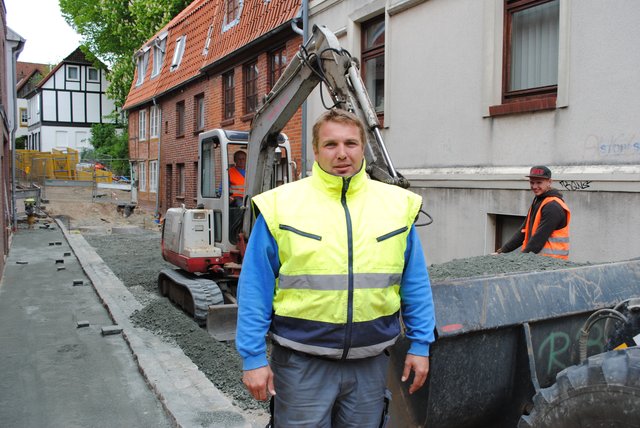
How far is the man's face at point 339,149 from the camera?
249 cm

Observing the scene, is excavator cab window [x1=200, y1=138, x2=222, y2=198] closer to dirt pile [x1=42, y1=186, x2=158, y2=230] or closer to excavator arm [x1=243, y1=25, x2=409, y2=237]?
excavator arm [x1=243, y1=25, x2=409, y2=237]

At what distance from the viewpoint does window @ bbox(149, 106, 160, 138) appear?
980 inches

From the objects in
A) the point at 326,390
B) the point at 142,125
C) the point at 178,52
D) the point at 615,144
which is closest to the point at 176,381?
the point at 326,390

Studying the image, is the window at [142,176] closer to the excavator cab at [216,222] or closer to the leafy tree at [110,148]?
the leafy tree at [110,148]

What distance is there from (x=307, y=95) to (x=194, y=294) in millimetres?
2944

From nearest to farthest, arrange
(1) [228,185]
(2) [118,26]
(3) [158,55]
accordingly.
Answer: (1) [228,185] → (3) [158,55] → (2) [118,26]

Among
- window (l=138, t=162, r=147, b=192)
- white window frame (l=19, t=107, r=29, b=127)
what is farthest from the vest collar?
white window frame (l=19, t=107, r=29, b=127)

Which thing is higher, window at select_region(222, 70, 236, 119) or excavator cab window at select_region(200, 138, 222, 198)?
window at select_region(222, 70, 236, 119)

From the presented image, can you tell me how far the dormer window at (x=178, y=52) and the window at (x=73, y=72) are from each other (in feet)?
110

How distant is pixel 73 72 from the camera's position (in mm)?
51906

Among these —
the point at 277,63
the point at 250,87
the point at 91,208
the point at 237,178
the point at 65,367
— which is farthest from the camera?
the point at 91,208

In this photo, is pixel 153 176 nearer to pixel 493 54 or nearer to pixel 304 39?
pixel 304 39

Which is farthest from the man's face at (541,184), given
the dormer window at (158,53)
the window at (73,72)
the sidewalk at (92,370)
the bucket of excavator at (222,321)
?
the window at (73,72)

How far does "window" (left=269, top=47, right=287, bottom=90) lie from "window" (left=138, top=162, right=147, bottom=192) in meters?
14.1
